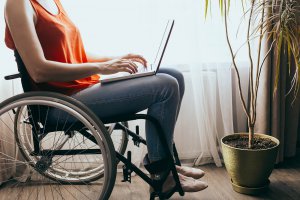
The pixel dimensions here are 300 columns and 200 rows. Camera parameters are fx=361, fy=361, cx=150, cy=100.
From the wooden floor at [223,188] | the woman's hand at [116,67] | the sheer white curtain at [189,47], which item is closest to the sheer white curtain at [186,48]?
the sheer white curtain at [189,47]

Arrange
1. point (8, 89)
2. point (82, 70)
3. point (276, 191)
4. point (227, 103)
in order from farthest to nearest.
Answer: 1. point (227, 103)
2. point (8, 89)
3. point (276, 191)
4. point (82, 70)

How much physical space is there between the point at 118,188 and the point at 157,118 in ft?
1.88

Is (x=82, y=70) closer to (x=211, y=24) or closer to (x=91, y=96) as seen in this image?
(x=91, y=96)

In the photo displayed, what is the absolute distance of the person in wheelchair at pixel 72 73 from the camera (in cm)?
120

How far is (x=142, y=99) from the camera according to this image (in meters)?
1.32

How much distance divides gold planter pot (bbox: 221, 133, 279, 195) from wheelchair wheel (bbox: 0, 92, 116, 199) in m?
0.59

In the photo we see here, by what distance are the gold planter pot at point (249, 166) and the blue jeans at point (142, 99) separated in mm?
396

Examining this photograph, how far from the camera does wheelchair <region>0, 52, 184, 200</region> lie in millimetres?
1198

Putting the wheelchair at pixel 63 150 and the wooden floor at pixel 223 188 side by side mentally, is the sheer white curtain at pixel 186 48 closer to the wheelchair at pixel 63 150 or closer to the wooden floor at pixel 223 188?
the wooden floor at pixel 223 188

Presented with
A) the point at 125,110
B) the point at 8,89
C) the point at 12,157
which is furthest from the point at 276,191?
the point at 8,89

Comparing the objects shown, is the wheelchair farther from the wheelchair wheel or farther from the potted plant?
the potted plant

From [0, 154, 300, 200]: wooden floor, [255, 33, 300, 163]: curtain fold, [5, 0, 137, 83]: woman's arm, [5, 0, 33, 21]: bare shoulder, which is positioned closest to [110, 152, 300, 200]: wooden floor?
[0, 154, 300, 200]: wooden floor

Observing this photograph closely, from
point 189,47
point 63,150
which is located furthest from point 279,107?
point 63,150

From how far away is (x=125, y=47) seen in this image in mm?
1869
